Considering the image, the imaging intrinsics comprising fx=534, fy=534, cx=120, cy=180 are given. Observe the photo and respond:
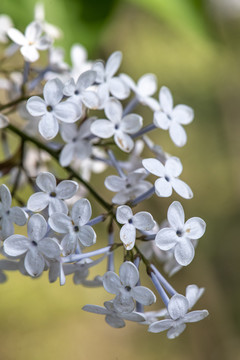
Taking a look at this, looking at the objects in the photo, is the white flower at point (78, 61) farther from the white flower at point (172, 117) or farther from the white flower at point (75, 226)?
the white flower at point (75, 226)

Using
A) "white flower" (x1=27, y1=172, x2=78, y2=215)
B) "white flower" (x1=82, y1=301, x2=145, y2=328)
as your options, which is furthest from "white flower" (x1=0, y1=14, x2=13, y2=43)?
"white flower" (x1=82, y1=301, x2=145, y2=328)

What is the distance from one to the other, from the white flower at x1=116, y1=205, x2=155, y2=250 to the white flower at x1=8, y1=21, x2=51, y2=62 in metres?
0.23

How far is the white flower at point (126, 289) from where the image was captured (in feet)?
1.61

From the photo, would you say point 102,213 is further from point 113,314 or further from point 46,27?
point 46,27

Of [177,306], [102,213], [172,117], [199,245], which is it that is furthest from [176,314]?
[199,245]

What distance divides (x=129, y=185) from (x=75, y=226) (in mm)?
80

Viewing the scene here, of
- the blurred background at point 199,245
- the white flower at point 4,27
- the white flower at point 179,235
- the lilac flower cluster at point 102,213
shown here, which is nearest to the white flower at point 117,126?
the lilac flower cluster at point 102,213

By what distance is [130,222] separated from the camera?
20.2 inches

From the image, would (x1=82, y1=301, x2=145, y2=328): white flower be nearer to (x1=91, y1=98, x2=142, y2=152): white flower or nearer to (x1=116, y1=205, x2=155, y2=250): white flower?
(x1=116, y1=205, x2=155, y2=250): white flower

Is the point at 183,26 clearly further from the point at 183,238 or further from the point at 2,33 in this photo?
the point at 183,238

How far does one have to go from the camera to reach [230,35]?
212 centimetres

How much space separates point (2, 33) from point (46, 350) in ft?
4.09

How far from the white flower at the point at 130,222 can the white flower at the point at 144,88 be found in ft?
0.58

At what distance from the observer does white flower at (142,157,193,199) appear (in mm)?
516
